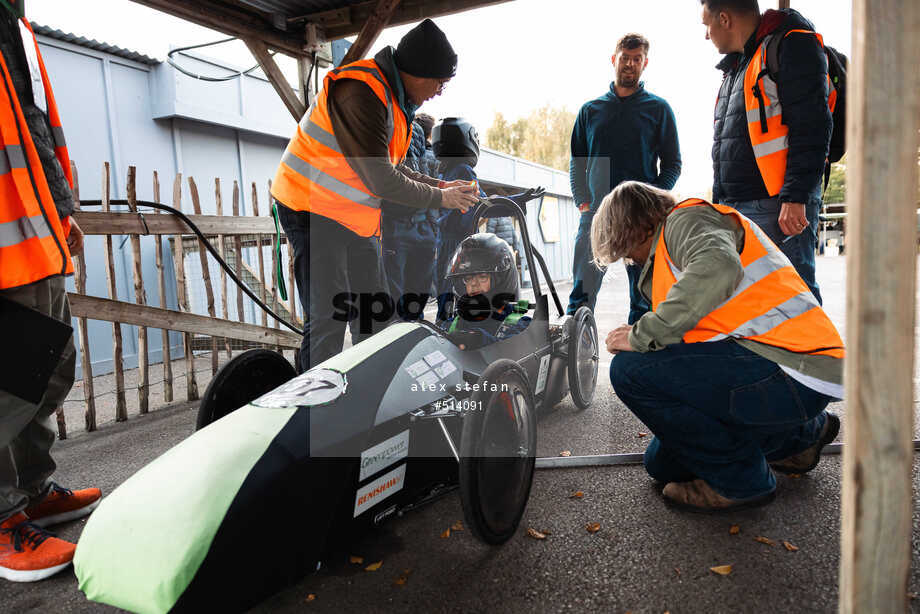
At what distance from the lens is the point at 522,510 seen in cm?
198

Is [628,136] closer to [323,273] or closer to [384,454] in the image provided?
[323,273]

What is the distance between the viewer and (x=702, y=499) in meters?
2.12

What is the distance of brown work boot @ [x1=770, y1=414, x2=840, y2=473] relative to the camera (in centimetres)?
229

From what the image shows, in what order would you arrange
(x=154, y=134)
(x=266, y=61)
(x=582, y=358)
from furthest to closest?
1. (x=154, y=134)
2. (x=266, y=61)
3. (x=582, y=358)

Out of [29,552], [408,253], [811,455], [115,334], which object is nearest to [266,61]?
[408,253]

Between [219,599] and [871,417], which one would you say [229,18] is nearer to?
[219,599]

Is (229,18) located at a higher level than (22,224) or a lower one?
higher

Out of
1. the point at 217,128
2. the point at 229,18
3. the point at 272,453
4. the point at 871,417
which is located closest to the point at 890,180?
the point at 871,417

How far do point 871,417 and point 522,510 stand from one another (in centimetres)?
126

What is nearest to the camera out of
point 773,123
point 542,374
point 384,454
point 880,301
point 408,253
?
point 880,301

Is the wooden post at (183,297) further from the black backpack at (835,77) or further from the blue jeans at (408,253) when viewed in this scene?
the black backpack at (835,77)

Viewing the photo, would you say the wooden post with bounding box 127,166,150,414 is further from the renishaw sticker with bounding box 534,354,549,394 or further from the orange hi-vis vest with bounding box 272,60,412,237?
the renishaw sticker with bounding box 534,354,549,394

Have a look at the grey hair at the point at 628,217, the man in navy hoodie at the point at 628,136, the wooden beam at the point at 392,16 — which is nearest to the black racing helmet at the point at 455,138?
the man in navy hoodie at the point at 628,136

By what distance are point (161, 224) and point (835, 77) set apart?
4208mm
